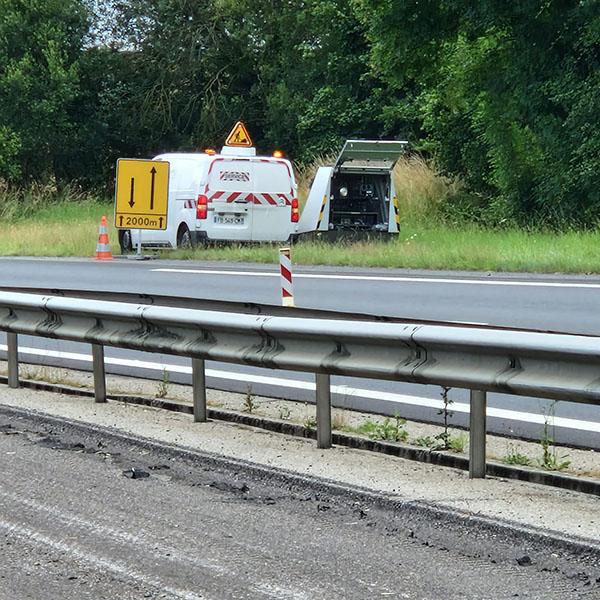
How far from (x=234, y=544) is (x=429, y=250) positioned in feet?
60.7

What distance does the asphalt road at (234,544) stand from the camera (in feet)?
17.3

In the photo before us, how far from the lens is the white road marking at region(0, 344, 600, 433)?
9070 mm

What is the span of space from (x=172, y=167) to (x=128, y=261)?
223 cm

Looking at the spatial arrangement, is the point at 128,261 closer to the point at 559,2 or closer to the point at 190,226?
the point at 190,226

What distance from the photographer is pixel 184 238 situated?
27.5 m

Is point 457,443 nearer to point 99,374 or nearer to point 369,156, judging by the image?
point 99,374

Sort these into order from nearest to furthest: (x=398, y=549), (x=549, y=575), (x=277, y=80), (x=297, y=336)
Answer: (x=549, y=575), (x=398, y=549), (x=297, y=336), (x=277, y=80)

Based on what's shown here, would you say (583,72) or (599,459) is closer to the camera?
(599,459)

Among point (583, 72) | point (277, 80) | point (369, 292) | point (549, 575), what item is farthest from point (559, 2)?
point (549, 575)

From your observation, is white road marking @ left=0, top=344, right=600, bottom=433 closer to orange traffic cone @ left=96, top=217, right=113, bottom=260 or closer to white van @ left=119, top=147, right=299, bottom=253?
white van @ left=119, top=147, right=299, bottom=253

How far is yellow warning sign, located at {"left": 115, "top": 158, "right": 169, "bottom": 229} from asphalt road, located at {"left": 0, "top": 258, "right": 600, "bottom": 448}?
76 centimetres

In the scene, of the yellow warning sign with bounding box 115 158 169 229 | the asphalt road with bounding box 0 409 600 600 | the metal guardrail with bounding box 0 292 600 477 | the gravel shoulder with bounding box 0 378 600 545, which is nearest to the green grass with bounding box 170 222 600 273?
the yellow warning sign with bounding box 115 158 169 229

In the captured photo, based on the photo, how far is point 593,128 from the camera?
2867 centimetres

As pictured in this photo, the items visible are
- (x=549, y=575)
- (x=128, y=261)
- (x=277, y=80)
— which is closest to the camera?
(x=549, y=575)
